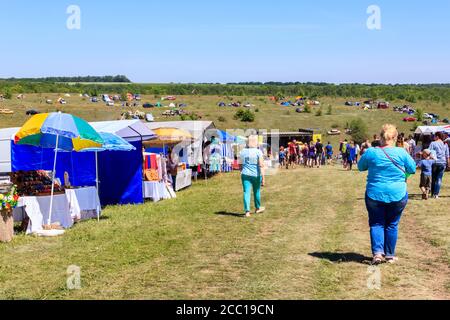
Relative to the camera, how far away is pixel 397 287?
5.80 meters

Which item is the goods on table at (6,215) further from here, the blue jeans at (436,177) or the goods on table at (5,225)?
the blue jeans at (436,177)

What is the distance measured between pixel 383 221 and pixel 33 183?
6454 millimetres

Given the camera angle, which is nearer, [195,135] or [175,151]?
[175,151]

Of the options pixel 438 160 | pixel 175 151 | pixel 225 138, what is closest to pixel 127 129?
pixel 175 151

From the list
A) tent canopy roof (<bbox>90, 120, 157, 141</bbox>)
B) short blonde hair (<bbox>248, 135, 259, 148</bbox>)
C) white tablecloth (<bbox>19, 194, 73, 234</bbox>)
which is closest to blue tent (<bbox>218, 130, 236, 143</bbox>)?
tent canopy roof (<bbox>90, 120, 157, 141</bbox>)

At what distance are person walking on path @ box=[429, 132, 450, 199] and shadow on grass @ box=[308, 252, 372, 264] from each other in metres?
6.62

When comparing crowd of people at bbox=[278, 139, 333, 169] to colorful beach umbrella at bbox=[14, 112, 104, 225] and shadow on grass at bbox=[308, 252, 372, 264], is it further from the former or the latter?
shadow on grass at bbox=[308, 252, 372, 264]

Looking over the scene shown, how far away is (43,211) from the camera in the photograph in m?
10.1

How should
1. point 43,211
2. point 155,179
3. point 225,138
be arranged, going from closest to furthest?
point 43,211, point 155,179, point 225,138

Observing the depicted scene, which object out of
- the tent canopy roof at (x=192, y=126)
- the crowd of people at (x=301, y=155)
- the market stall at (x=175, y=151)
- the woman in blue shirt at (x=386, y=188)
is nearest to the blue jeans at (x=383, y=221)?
the woman in blue shirt at (x=386, y=188)

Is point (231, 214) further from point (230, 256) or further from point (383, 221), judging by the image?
point (383, 221)

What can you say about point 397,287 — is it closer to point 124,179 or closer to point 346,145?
point 124,179

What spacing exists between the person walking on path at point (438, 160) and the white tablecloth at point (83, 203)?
7.66m

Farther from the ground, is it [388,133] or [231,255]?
[388,133]
